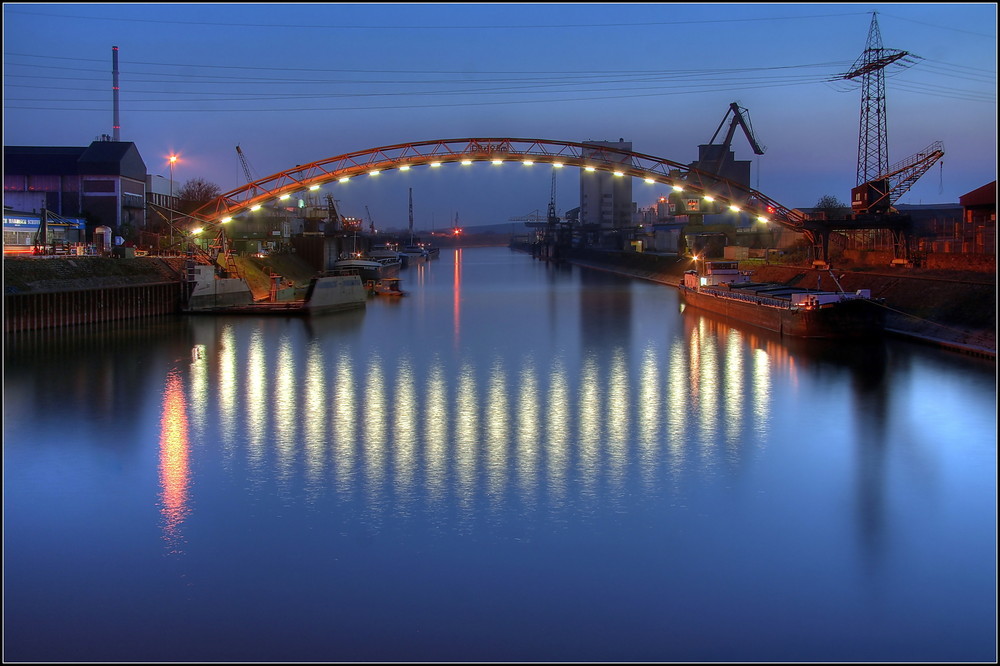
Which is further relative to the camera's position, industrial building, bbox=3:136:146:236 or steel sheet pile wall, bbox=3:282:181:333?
industrial building, bbox=3:136:146:236

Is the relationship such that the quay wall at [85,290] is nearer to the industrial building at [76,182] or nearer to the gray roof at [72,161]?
the industrial building at [76,182]

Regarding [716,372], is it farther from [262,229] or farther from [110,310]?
[262,229]

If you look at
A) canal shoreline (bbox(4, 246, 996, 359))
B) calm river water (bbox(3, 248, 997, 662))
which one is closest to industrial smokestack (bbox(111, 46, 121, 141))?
canal shoreline (bbox(4, 246, 996, 359))

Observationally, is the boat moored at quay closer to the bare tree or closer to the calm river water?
the calm river water

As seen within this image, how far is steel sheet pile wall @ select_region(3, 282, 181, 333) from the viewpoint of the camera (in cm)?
2072

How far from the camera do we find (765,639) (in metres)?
5.75

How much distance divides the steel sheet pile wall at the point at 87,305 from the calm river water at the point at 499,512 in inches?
190

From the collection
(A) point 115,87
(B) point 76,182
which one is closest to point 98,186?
(B) point 76,182

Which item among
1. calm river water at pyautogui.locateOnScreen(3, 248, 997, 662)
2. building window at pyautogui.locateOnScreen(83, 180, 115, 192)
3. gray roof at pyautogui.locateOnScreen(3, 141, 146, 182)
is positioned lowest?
calm river water at pyautogui.locateOnScreen(3, 248, 997, 662)

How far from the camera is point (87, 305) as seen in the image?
2316cm

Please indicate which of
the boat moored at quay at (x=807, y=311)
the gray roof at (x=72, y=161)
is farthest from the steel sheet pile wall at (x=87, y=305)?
the boat moored at quay at (x=807, y=311)

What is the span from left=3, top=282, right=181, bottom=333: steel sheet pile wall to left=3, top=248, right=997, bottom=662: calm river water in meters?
4.83

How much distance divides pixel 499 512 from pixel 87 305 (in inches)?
751

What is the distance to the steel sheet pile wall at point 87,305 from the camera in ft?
68.0
